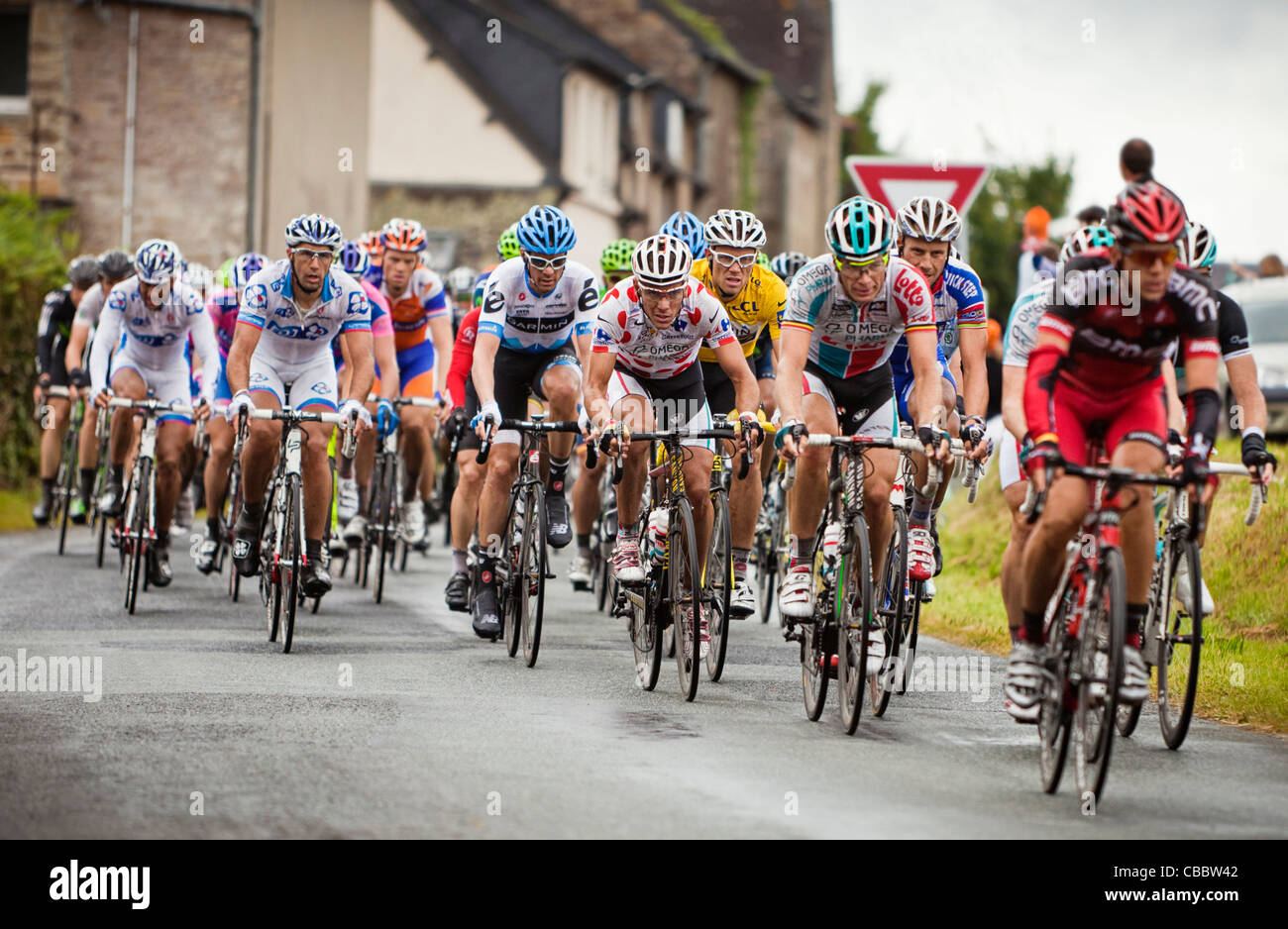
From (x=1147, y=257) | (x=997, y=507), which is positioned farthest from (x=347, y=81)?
(x=1147, y=257)

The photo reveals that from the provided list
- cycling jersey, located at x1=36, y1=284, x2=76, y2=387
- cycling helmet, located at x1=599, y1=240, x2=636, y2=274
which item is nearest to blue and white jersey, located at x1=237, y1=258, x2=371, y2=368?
cycling helmet, located at x1=599, y1=240, x2=636, y2=274

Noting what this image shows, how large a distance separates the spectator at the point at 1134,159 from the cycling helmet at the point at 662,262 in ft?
7.47

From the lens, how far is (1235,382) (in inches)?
332

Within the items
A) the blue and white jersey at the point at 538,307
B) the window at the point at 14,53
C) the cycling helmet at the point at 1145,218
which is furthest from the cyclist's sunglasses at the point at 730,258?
the window at the point at 14,53

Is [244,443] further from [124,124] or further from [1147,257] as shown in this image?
[124,124]

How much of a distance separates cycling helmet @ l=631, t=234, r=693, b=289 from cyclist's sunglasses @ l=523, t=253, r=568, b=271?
1.44m

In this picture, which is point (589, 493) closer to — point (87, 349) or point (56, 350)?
point (87, 349)

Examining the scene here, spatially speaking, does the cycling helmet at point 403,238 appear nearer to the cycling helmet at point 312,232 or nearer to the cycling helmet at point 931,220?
the cycling helmet at point 312,232

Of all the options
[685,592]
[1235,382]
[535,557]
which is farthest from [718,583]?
[1235,382]

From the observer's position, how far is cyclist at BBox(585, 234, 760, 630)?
9734 mm

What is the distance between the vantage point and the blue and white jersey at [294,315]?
38.3 feet

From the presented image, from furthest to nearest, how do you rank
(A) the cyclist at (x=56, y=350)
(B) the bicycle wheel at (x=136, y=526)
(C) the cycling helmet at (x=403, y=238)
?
(A) the cyclist at (x=56, y=350) → (C) the cycling helmet at (x=403, y=238) → (B) the bicycle wheel at (x=136, y=526)
